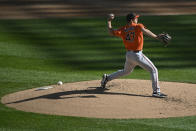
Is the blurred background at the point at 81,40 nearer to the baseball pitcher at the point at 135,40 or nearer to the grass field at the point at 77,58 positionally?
the grass field at the point at 77,58

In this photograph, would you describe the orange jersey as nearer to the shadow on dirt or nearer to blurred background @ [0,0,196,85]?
the shadow on dirt

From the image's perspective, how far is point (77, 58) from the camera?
1511 cm

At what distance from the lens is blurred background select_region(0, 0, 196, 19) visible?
2064cm

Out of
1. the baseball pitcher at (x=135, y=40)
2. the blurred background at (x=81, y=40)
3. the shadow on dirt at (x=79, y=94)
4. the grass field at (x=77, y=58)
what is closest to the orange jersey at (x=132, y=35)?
the baseball pitcher at (x=135, y=40)

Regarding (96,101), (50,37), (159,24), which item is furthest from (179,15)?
(96,101)

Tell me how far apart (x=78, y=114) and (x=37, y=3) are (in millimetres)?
14035

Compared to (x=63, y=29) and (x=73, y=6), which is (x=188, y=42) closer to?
(x=63, y=29)

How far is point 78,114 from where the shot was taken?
943 centimetres

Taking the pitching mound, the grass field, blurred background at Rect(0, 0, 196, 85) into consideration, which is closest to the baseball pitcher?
the pitching mound

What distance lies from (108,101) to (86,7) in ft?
40.4

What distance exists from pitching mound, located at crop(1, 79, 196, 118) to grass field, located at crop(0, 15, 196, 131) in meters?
0.39

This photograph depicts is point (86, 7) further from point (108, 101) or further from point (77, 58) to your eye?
point (108, 101)

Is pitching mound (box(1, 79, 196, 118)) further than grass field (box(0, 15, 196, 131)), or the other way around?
pitching mound (box(1, 79, 196, 118))

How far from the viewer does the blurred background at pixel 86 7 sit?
2064cm
